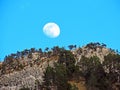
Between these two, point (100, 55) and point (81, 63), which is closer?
point (81, 63)

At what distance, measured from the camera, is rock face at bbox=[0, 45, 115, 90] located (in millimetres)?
154875

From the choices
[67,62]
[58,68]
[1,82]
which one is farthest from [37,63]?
[58,68]

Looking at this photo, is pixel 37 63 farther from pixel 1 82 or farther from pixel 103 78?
pixel 103 78

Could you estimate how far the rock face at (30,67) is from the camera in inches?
6097

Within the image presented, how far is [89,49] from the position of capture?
181 meters

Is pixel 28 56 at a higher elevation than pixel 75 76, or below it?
higher

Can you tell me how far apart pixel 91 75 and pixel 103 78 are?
3.93 m

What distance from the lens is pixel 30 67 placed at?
17050 cm

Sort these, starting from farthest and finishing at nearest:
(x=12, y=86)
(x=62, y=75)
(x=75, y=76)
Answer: (x=12, y=86) < (x=75, y=76) < (x=62, y=75)

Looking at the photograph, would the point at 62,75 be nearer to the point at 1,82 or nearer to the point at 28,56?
the point at 1,82

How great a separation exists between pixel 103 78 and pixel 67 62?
19.3 metres

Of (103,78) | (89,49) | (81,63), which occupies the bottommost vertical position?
(103,78)

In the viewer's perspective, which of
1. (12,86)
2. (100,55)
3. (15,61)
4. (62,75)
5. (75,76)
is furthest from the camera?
(15,61)

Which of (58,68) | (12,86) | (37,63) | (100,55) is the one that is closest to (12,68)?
(37,63)
